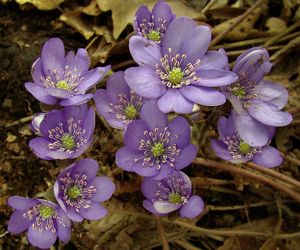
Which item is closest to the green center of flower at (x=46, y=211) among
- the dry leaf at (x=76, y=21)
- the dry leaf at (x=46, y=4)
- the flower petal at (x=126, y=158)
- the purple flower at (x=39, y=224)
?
the purple flower at (x=39, y=224)

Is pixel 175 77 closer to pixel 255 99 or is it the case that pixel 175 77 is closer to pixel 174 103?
pixel 174 103

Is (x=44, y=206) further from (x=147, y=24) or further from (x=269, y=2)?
(x=269, y=2)

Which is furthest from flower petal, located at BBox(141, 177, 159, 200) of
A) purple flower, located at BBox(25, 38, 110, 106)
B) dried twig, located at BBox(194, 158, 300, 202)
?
purple flower, located at BBox(25, 38, 110, 106)

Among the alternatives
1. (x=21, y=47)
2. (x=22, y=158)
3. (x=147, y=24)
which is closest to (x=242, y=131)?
(x=147, y=24)

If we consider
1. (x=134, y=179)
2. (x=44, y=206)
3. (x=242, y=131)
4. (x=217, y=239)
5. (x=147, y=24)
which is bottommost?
(x=217, y=239)

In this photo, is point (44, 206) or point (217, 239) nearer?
point (44, 206)

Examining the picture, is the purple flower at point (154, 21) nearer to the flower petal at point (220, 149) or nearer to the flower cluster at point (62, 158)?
the flower cluster at point (62, 158)

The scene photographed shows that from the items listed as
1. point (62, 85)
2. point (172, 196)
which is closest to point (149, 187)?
point (172, 196)
